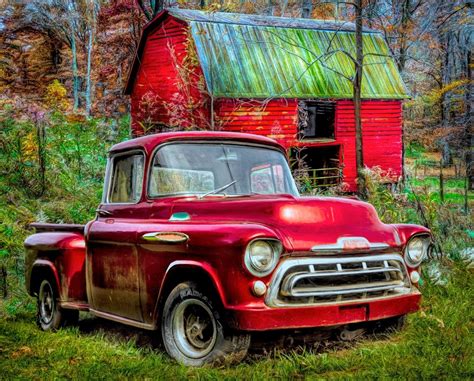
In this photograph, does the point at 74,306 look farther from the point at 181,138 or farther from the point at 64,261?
the point at 181,138

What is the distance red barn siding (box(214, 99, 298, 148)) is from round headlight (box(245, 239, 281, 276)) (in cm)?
1408

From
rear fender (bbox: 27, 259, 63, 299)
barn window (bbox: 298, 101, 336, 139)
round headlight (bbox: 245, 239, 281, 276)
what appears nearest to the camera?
round headlight (bbox: 245, 239, 281, 276)

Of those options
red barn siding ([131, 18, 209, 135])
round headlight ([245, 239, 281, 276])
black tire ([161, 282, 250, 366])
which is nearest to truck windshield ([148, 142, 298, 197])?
black tire ([161, 282, 250, 366])

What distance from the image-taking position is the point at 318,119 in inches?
1025

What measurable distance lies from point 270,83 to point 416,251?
48.4ft

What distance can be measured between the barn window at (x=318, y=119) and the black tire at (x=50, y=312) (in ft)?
46.0

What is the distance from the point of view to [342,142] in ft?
73.5

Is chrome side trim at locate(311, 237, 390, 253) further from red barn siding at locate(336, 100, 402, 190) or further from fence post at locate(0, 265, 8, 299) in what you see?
red barn siding at locate(336, 100, 402, 190)

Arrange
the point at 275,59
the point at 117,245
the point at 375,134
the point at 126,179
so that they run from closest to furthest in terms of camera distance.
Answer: the point at 117,245 → the point at 126,179 → the point at 275,59 → the point at 375,134

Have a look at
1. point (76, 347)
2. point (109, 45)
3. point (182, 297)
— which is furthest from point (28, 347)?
point (109, 45)

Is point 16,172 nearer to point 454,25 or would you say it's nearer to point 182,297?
point 182,297

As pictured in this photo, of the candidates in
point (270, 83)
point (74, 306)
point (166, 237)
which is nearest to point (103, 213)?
point (74, 306)

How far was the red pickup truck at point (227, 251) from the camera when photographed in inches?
183

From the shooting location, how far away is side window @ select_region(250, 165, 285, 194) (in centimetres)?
609
